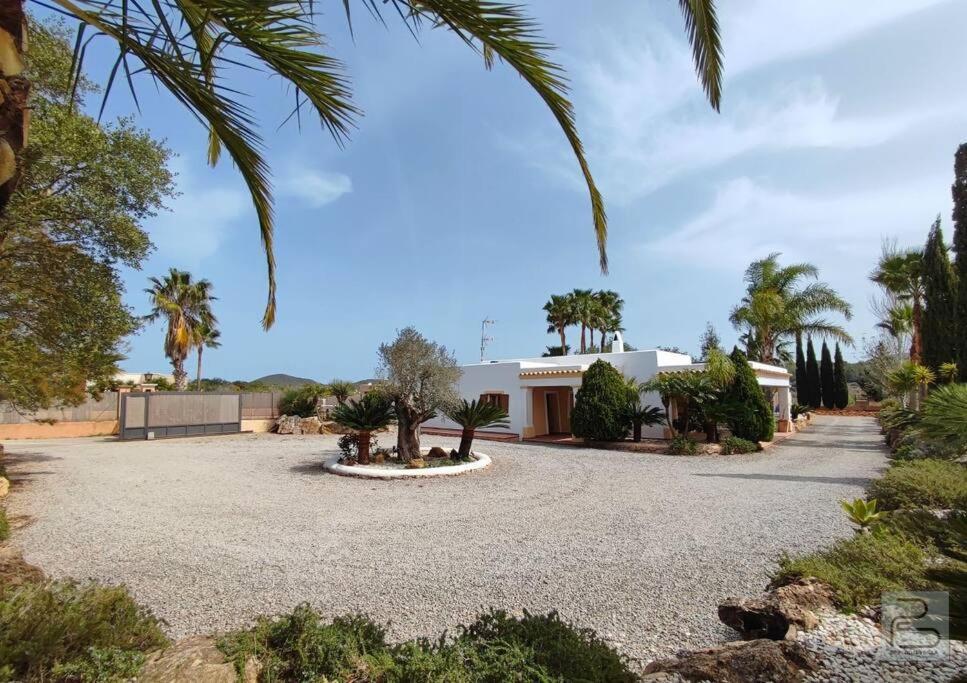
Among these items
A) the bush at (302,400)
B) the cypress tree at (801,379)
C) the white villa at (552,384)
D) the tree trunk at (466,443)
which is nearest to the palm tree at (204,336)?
the bush at (302,400)

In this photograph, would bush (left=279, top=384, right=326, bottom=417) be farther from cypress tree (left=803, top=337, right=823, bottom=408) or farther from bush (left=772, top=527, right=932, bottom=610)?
cypress tree (left=803, top=337, right=823, bottom=408)

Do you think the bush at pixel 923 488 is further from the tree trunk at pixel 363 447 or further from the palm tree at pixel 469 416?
→ the tree trunk at pixel 363 447

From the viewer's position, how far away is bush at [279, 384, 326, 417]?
77.8 feet

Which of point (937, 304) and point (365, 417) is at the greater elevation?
point (937, 304)

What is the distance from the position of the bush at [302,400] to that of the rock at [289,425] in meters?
1.61

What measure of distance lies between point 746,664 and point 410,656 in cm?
163

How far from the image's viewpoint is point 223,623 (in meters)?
3.82

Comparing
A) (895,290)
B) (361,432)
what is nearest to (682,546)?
(361,432)

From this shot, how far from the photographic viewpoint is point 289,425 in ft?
70.1

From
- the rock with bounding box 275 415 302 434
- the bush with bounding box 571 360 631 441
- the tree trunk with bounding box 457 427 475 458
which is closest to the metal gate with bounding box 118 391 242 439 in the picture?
the rock with bounding box 275 415 302 434

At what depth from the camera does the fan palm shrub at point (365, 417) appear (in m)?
11.5

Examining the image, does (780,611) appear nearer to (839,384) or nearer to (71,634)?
(71,634)

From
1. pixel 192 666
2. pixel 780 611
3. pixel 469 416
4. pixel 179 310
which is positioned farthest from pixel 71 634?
pixel 179 310

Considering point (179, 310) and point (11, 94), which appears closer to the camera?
point (11, 94)
